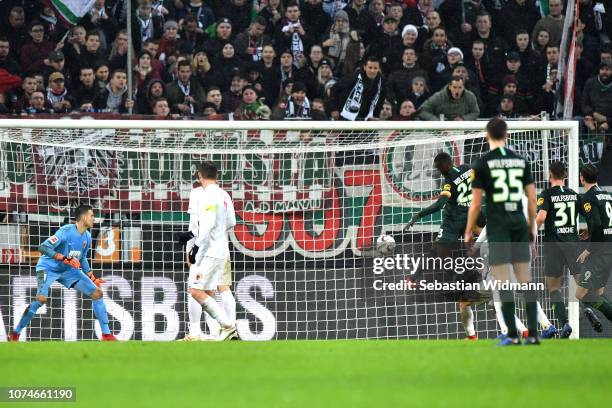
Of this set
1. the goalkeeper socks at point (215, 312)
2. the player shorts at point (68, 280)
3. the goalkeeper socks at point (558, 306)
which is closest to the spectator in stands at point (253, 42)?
the player shorts at point (68, 280)

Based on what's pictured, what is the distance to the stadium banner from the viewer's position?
15.8 metres

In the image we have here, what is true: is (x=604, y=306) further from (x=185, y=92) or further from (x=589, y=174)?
(x=185, y=92)

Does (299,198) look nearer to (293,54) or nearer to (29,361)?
(293,54)

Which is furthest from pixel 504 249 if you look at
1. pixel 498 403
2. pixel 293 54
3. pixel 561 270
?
pixel 293 54

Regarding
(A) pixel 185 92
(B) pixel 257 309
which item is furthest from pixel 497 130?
(A) pixel 185 92

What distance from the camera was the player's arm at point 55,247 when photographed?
14.2 metres

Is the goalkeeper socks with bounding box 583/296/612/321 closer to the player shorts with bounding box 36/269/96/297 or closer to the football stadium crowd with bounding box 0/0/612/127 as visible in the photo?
the football stadium crowd with bounding box 0/0/612/127

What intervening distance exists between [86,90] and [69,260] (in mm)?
3881

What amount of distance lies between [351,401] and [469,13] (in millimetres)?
13689

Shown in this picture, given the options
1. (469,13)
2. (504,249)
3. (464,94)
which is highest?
(469,13)

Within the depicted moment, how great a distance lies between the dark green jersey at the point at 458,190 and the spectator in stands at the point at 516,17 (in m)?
5.70

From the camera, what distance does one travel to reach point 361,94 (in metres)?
17.6

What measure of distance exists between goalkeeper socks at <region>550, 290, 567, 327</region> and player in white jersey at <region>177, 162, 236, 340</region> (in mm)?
3799

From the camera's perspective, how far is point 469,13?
1944 cm
